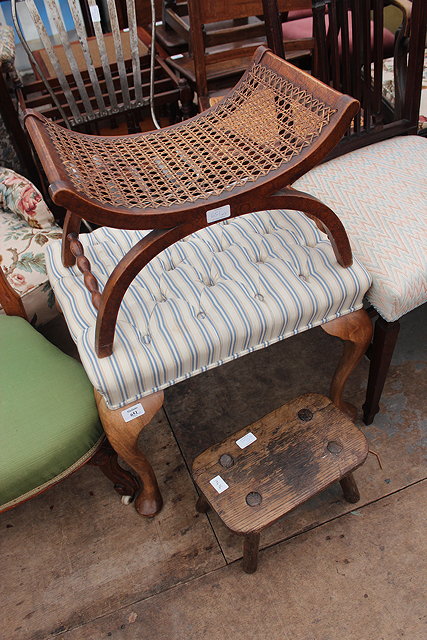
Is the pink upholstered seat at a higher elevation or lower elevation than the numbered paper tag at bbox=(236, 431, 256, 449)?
higher

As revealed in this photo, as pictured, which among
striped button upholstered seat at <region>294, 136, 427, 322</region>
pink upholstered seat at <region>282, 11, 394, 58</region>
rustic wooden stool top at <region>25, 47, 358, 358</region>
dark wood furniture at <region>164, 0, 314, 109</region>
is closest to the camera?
rustic wooden stool top at <region>25, 47, 358, 358</region>

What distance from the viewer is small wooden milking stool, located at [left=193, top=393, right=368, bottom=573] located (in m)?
1.15

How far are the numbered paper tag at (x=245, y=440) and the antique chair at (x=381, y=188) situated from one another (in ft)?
1.39

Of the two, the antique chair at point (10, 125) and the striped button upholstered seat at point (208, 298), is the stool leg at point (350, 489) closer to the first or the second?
the striped button upholstered seat at point (208, 298)

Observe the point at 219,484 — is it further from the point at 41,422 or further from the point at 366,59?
the point at 366,59

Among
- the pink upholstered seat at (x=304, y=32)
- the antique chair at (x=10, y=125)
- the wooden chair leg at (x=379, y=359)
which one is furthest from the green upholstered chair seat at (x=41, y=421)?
the pink upholstered seat at (x=304, y=32)

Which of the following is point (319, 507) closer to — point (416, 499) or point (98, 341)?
point (416, 499)

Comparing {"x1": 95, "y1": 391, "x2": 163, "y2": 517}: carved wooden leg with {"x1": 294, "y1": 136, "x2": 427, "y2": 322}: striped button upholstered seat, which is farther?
{"x1": 294, "y1": 136, "x2": 427, "y2": 322}: striped button upholstered seat

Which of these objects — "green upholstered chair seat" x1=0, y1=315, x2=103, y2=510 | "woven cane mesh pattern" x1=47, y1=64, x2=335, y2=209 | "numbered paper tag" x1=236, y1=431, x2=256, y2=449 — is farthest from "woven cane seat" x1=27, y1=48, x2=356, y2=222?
"numbered paper tag" x1=236, y1=431, x2=256, y2=449

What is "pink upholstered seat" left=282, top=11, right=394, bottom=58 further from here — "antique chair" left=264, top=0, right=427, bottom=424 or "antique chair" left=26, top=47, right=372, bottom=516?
"antique chair" left=26, top=47, right=372, bottom=516

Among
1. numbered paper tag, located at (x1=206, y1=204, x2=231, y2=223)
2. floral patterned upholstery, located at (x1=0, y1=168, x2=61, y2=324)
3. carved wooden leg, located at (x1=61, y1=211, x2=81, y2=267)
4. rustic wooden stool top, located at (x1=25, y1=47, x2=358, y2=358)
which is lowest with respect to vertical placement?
floral patterned upholstery, located at (x1=0, y1=168, x2=61, y2=324)

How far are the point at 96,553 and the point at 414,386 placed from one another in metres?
1.09

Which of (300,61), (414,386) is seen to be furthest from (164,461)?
(300,61)

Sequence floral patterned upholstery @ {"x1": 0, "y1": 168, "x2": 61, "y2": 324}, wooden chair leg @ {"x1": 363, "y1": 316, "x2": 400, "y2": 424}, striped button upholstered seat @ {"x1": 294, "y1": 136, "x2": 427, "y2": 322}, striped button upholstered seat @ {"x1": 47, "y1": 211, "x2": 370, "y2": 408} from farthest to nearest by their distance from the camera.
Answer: floral patterned upholstery @ {"x1": 0, "y1": 168, "x2": 61, "y2": 324}
wooden chair leg @ {"x1": 363, "y1": 316, "x2": 400, "y2": 424}
striped button upholstered seat @ {"x1": 294, "y1": 136, "x2": 427, "y2": 322}
striped button upholstered seat @ {"x1": 47, "y1": 211, "x2": 370, "y2": 408}
